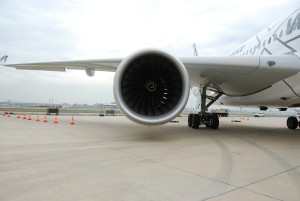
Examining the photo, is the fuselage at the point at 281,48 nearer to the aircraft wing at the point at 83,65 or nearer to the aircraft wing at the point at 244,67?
the aircraft wing at the point at 244,67

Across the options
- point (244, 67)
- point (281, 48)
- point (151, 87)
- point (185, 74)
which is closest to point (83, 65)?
point (151, 87)

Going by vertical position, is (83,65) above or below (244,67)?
above

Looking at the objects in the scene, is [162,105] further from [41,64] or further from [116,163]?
[41,64]

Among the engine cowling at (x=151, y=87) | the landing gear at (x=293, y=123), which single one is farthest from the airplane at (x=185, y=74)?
the landing gear at (x=293, y=123)

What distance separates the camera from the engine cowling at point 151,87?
5.79 m

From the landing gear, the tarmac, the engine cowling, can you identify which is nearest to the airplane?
the engine cowling

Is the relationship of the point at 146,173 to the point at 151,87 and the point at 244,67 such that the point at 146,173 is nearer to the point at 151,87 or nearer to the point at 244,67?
the point at 151,87

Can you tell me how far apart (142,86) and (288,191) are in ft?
14.6

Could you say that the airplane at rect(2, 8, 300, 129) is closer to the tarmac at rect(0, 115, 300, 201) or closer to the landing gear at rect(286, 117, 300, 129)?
the tarmac at rect(0, 115, 300, 201)

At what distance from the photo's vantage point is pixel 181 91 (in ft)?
19.3

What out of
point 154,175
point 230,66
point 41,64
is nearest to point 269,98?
point 230,66

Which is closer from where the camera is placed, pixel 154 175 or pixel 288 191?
pixel 288 191

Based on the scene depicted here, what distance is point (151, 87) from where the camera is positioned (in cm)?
677

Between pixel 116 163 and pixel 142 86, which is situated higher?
pixel 142 86
